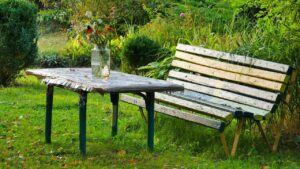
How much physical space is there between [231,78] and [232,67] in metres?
0.13

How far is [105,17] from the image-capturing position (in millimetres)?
16359

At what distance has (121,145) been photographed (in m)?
6.98

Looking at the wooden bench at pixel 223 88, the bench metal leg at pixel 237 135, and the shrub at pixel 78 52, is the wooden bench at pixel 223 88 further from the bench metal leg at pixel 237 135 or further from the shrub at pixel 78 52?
the shrub at pixel 78 52

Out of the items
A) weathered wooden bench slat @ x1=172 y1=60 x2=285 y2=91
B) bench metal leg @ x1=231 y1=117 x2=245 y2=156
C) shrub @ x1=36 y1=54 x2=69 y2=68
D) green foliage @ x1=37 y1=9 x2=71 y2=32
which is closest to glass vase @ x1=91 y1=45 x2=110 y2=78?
bench metal leg @ x1=231 y1=117 x2=245 y2=156

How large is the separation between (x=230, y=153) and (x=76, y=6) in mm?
11741

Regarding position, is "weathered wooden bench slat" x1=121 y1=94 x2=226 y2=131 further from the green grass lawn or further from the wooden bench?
the green grass lawn

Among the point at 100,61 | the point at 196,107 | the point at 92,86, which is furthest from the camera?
the point at 196,107

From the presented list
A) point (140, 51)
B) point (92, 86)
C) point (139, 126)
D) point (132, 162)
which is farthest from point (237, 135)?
point (140, 51)

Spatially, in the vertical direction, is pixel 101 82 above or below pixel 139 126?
above

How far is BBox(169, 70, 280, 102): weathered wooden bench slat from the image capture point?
22.0ft

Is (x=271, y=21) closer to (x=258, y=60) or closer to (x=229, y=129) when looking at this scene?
(x=258, y=60)

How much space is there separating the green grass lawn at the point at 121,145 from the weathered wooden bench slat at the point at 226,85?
1.82 feet

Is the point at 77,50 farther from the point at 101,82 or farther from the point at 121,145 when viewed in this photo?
the point at 101,82

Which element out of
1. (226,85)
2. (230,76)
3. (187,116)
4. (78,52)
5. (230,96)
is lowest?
(78,52)
